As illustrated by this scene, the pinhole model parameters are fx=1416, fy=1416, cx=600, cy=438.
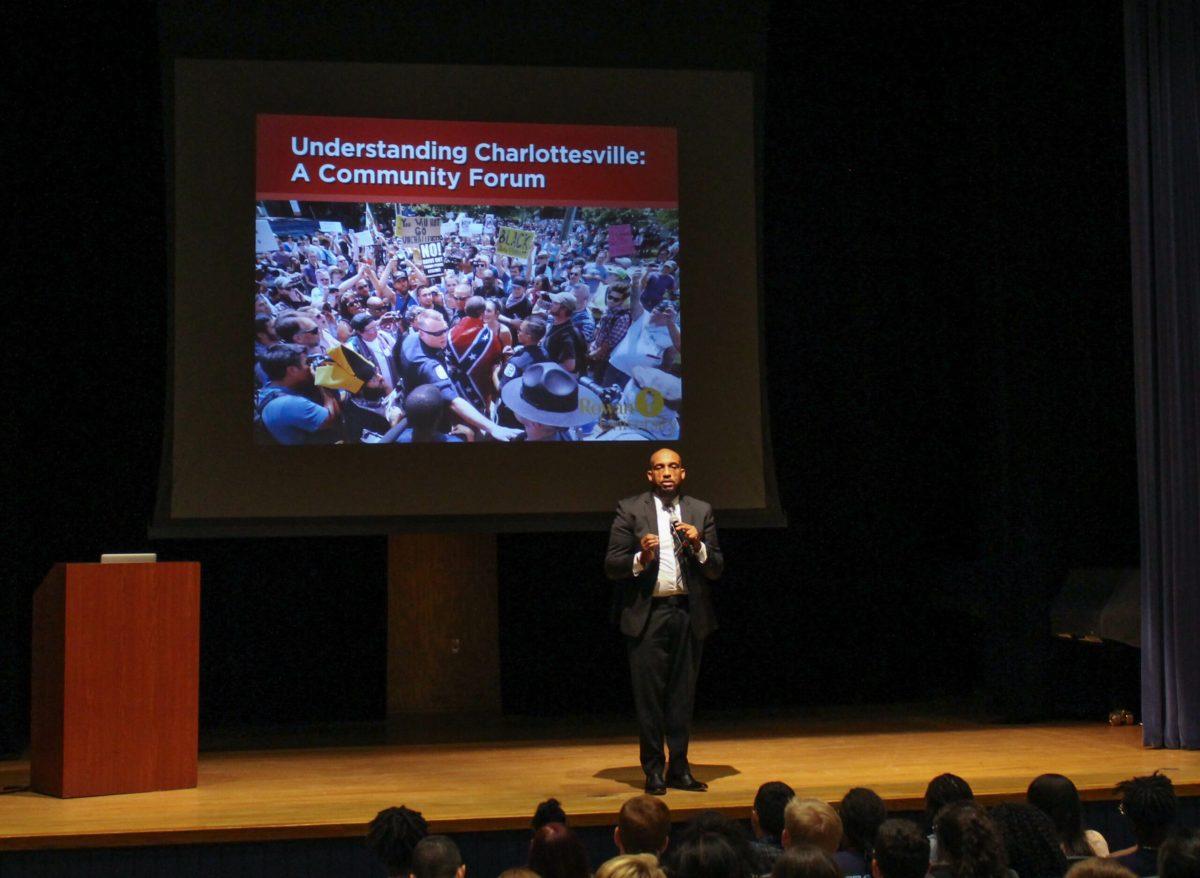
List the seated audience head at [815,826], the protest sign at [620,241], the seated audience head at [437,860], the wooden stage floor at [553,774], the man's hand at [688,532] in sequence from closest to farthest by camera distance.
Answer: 1. the seated audience head at [437,860]
2. the seated audience head at [815,826]
3. the wooden stage floor at [553,774]
4. the man's hand at [688,532]
5. the protest sign at [620,241]

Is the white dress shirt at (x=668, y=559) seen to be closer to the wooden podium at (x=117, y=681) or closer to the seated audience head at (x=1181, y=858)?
the wooden podium at (x=117, y=681)

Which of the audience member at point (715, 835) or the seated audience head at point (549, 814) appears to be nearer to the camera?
the audience member at point (715, 835)

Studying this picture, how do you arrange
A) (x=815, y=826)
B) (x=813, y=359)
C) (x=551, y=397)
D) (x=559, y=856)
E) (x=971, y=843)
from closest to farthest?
(x=971, y=843), (x=559, y=856), (x=815, y=826), (x=551, y=397), (x=813, y=359)

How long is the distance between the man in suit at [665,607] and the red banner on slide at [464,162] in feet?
5.93

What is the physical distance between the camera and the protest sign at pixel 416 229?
6.29 meters

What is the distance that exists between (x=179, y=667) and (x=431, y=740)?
1.62 metres

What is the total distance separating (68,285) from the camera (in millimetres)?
6844

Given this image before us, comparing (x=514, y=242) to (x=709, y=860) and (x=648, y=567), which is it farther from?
(x=709, y=860)

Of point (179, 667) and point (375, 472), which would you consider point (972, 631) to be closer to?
point (375, 472)

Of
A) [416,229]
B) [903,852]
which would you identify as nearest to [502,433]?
[416,229]

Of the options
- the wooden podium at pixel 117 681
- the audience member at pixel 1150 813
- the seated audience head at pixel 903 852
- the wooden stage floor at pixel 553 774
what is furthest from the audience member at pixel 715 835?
the wooden podium at pixel 117 681

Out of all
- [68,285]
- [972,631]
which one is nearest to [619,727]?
[972,631]

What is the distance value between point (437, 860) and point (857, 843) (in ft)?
3.64

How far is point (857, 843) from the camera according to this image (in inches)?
134
